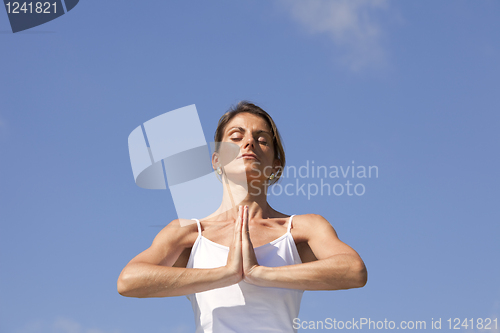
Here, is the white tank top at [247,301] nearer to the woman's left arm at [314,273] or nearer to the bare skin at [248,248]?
the bare skin at [248,248]

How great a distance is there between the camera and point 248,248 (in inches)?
156

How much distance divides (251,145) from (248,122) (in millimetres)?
360

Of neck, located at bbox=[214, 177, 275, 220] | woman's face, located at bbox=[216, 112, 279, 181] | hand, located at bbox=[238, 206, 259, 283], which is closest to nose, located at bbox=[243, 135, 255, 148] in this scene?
woman's face, located at bbox=[216, 112, 279, 181]

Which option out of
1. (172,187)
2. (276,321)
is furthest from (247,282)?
(172,187)

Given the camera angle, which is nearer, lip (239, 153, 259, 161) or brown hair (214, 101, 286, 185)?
lip (239, 153, 259, 161)

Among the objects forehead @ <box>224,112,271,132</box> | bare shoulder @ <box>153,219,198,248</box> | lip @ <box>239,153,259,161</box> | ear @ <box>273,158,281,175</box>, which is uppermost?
forehead @ <box>224,112,271,132</box>

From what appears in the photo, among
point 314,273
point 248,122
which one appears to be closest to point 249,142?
point 248,122

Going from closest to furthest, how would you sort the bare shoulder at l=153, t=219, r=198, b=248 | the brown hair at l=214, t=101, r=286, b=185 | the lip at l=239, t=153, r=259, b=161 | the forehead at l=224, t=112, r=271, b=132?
the bare shoulder at l=153, t=219, r=198, b=248 → the lip at l=239, t=153, r=259, b=161 → the forehead at l=224, t=112, r=271, b=132 → the brown hair at l=214, t=101, r=286, b=185

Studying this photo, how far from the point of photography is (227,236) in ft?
15.0

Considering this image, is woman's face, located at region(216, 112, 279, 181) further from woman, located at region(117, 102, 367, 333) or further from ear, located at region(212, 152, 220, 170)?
ear, located at region(212, 152, 220, 170)

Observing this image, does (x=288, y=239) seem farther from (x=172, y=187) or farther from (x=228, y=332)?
(x=172, y=187)

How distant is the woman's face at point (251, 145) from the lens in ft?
15.8

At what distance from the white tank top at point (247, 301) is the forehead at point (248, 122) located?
1288 millimetres

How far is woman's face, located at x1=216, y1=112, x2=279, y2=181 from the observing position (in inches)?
189
